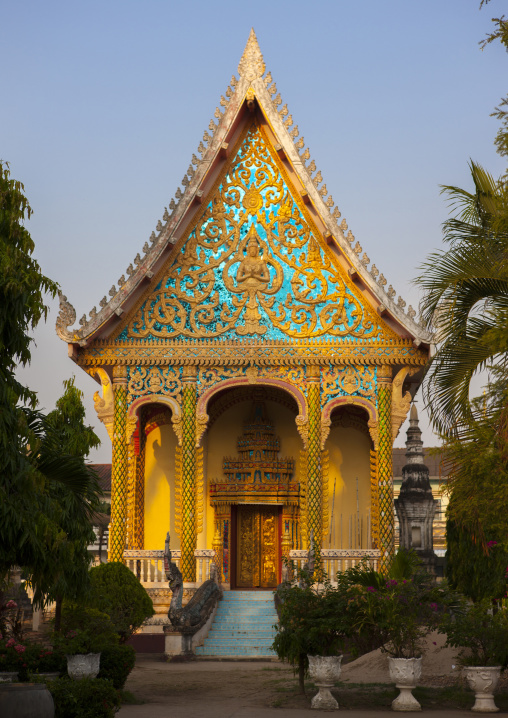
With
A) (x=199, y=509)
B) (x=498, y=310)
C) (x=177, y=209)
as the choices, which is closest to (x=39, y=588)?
(x=498, y=310)

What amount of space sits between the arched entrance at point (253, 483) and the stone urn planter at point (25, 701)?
1214cm

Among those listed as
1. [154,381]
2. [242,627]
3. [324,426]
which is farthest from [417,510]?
[154,381]

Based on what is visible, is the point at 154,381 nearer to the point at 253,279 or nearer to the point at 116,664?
the point at 253,279

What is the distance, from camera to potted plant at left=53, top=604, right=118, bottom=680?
11.0 meters

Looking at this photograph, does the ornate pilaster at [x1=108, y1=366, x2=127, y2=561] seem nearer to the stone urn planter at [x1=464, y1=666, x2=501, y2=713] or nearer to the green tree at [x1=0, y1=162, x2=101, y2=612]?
the stone urn planter at [x1=464, y1=666, x2=501, y2=713]

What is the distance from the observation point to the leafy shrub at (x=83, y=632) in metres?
11.1

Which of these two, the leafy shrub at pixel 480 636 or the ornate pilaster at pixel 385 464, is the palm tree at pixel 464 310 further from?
the ornate pilaster at pixel 385 464

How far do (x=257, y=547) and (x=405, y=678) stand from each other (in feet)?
32.4

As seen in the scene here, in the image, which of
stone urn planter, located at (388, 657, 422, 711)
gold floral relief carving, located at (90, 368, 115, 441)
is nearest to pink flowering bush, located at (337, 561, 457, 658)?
stone urn planter, located at (388, 657, 422, 711)

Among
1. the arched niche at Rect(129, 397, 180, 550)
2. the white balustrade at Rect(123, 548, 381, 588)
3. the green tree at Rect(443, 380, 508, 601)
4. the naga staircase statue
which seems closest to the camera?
the green tree at Rect(443, 380, 508, 601)

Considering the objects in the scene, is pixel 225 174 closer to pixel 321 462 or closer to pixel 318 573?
pixel 321 462

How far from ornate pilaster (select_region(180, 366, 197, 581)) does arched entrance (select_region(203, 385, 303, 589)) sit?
1950 mm

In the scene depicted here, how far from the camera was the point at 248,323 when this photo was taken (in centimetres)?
1922

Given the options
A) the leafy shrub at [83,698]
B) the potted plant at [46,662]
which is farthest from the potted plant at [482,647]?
the potted plant at [46,662]
